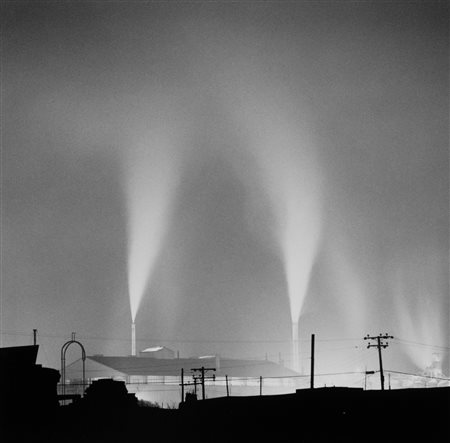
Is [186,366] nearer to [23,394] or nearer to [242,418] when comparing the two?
[23,394]

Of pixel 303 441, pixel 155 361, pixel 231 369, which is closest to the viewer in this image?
pixel 303 441

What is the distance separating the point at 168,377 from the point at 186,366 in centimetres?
1159

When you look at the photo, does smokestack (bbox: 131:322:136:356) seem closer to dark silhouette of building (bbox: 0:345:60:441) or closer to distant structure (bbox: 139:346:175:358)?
distant structure (bbox: 139:346:175:358)

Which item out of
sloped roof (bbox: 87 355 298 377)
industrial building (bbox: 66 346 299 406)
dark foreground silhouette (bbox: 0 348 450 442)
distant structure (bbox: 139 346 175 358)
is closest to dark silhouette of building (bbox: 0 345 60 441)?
dark foreground silhouette (bbox: 0 348 450 442)

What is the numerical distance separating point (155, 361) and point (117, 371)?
12547 millimetres

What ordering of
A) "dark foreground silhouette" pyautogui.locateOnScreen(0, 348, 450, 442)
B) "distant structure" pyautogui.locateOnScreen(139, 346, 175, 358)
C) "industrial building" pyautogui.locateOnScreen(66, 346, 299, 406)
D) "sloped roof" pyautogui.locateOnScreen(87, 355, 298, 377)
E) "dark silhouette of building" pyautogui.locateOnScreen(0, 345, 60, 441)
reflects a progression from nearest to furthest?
"dark foreground silhouette" pyautogui.locateOnScreen(0, 348, 450, 442) → "dark silhouette of building" pyautogui.locateOnScreen(0, 345, 60, 441) → "industrial building" pyautogui.locateOnScreen(66, 346, 299, 406) → "sloped roof" pyautogui.locateOnScreen(87, 355, 298, 377) → "distant structure" pyautogui.locateOnScreen(139, 346, 175, 358)

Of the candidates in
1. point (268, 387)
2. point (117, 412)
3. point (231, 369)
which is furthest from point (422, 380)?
point (117, 412)

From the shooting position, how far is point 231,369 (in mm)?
133875

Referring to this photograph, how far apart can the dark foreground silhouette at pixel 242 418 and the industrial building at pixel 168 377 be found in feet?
188

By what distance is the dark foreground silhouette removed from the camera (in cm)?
3666

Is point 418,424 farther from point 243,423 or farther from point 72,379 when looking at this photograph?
point 72,379

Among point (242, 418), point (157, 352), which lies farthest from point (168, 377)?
point (242, 418)

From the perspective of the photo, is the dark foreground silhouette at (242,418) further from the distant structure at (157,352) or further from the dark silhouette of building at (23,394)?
the distant structure at (157,352)

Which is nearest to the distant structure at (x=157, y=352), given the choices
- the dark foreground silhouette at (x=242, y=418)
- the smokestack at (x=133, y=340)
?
the smokestack at (x=133, y=340)
